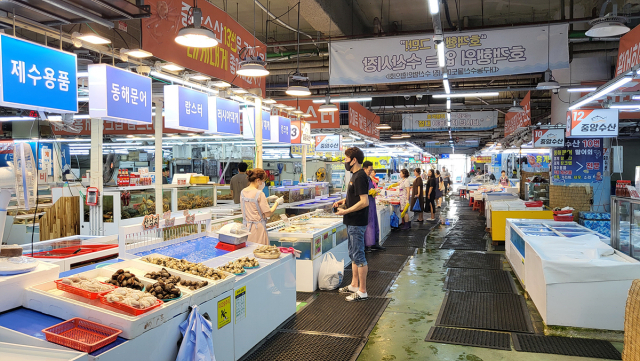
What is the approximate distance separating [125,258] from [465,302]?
14.0 feet

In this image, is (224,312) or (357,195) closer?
Answer: (224,312)

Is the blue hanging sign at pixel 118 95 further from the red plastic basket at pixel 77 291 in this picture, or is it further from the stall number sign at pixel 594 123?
the stall number sign at pixel 594 123

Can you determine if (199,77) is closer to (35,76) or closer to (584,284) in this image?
(35,76)

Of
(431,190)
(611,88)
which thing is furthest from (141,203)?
(431,190)

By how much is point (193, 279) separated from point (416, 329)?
2.66 metres

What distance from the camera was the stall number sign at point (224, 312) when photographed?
3.60m

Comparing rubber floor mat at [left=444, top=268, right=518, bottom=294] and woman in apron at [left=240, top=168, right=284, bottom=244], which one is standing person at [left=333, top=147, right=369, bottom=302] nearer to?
woman in apron at [left=240, top=168, right=284, bottom=244]

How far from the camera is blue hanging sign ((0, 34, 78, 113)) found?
11.8 feet

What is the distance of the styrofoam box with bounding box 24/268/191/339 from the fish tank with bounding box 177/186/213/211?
6290 millimetres

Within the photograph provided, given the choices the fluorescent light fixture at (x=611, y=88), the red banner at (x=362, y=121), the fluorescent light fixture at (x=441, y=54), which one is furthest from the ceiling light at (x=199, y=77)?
the red banner at (x=362, y=121)

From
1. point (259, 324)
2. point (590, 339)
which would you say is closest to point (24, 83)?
point (259, 324)

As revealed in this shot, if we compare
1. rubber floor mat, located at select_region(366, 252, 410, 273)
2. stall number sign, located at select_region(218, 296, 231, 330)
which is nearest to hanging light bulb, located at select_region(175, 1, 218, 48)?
stall number sign, located at select_region(218, 296, 231, 330)

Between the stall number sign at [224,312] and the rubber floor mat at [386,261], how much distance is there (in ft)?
14.6

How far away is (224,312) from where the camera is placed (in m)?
3.67
